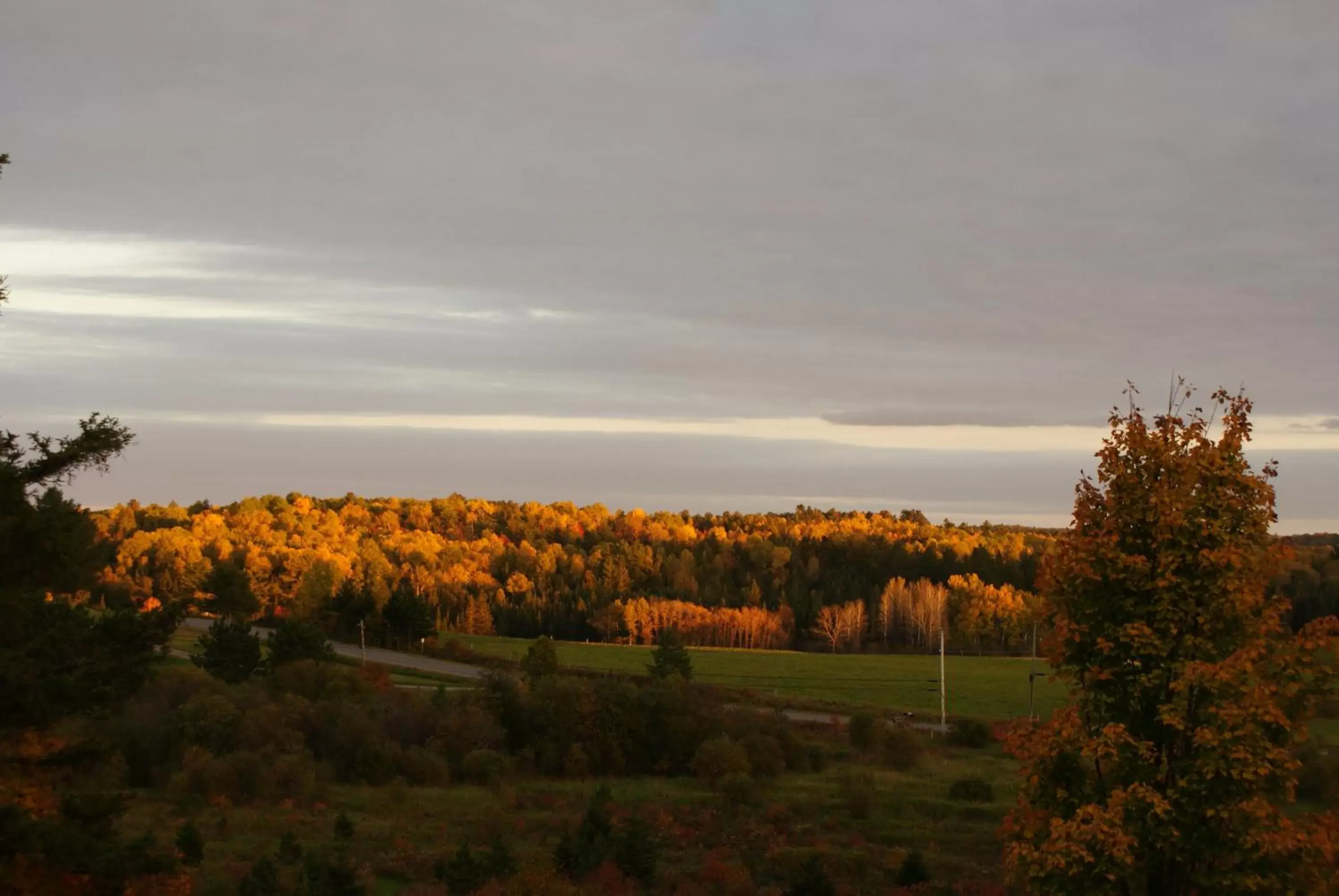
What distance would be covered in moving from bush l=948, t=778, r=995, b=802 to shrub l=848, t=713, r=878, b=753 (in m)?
11.7

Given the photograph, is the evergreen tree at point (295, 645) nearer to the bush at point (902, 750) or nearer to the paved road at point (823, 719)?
the paved road at point (823, 719)

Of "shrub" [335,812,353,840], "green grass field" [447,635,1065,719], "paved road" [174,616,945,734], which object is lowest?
"green grass field" [447,635,1065,719]

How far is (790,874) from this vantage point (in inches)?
1292

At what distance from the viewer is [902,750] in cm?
5584

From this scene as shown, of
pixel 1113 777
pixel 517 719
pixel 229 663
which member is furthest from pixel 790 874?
pixel 229 663

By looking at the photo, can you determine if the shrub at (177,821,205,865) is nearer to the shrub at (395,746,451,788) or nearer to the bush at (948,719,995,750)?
the shrub at (395,746,451,788)

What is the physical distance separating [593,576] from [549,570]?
578cm

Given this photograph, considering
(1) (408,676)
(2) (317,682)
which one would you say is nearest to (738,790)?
(2) (317,682)

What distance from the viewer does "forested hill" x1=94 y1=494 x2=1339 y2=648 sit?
410 feet

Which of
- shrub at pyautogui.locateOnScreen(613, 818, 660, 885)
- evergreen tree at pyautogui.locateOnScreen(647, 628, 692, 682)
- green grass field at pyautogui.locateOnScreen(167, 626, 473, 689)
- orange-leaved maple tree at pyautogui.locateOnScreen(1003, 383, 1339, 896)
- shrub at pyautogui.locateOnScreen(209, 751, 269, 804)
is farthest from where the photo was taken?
green grass field at pyautogui.locateOnScreen(167, 626, 473, 689)

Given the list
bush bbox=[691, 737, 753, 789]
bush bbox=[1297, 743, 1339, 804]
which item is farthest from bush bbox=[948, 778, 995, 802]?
bush bbox=[1297, 743, 1339, 804]

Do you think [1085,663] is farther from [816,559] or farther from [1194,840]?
[816,559]

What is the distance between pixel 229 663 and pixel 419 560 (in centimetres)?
8739

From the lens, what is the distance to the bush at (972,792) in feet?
149
